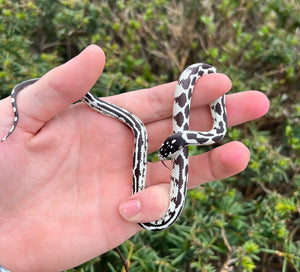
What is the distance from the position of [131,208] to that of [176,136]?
615mm

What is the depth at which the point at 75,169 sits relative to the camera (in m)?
2.55

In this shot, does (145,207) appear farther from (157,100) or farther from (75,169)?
(157,100)

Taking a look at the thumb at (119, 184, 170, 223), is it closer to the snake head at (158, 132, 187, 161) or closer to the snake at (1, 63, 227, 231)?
the snake at (1, 63, 227, 231)

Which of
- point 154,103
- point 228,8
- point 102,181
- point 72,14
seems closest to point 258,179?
point 154,103

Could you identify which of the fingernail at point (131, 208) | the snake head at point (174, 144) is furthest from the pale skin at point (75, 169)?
the snake head at point (174, 144)

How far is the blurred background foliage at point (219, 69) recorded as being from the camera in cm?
259

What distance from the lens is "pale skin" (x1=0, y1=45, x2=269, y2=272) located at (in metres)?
2.27

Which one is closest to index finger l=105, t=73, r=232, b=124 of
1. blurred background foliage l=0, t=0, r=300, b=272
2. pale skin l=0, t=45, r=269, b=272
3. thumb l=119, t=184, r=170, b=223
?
pale skin l=0, t=45, r=269, b=272

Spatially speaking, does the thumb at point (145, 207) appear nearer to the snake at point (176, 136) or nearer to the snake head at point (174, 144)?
the snake at point (176, 136)

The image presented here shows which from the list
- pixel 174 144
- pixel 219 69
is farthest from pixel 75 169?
pixel 219 69

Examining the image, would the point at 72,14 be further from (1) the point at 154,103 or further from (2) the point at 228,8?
(2) the point at 228,8

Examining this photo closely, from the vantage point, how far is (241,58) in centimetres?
354

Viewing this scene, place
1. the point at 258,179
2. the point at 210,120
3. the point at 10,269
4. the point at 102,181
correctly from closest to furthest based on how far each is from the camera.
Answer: the point at 10,269
the point at 102,181
the point at 210,120
the point at 258,179

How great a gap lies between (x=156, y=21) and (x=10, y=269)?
2.69m
